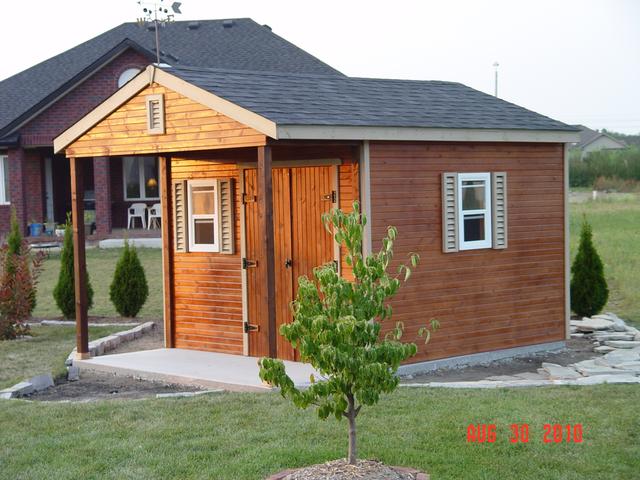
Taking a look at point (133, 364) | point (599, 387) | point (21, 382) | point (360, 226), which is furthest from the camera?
point (133, 364)

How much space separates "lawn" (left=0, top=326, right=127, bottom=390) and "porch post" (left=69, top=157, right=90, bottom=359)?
333 millimetres

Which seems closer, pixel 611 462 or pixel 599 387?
pixel 611 462

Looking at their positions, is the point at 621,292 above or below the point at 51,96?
below

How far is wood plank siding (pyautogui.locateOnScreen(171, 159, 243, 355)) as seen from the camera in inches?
475

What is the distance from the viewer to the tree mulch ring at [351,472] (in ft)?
20.7

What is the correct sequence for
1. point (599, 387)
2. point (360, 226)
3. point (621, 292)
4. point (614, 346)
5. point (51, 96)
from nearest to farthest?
point (360, 226) < point (599, 387) < point (614, 346) < point (621, 292) < point (51, 96)

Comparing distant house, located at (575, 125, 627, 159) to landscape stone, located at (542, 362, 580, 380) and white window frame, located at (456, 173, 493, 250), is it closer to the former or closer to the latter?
white window frame, located at (456, 173, 493, 250)

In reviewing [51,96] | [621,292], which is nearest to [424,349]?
[621,292]

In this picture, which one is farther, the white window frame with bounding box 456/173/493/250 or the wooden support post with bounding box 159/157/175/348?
the wooden support post with bounding box 159/157/175/348

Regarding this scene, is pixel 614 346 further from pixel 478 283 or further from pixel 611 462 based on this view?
pixel 611 462

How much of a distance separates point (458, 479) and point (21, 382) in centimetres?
564

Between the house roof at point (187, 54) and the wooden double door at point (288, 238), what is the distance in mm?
18517

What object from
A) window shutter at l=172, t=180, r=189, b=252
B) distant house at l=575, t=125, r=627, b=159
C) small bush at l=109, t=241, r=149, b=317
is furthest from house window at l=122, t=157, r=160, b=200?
distant house at l=575, t=125, r=627, b=159

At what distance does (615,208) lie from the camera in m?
42.3
